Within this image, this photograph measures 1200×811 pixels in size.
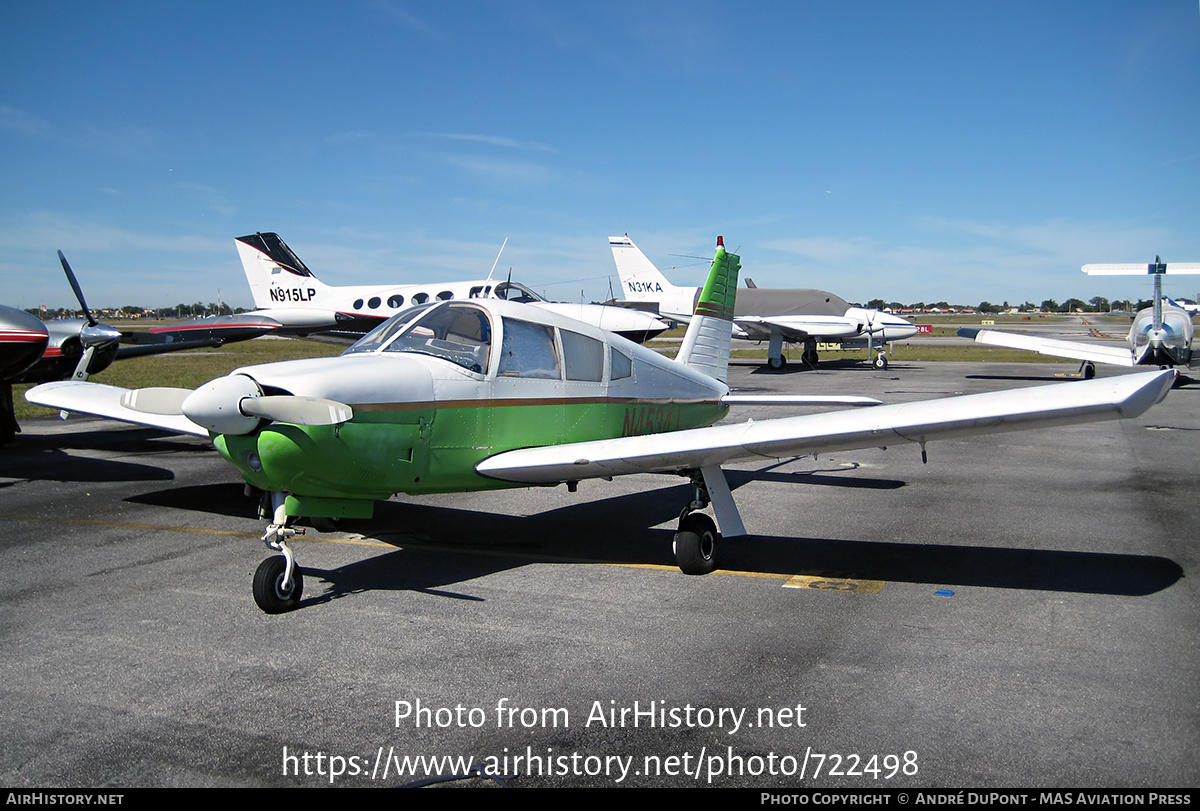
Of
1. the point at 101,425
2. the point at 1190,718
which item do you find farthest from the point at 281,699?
the point at 101,425

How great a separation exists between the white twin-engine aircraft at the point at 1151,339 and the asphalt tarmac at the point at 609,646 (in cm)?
1814

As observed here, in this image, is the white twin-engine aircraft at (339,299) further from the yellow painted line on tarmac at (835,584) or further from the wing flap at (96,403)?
the yellow painted line on tarmac at (835,584)

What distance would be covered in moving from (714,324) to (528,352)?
3.85 m

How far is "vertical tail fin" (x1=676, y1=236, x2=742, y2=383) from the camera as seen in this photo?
1000cm

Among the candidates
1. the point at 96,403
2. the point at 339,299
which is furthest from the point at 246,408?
the point at 339,299

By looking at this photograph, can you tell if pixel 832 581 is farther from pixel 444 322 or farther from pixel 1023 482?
pixel 1023 482

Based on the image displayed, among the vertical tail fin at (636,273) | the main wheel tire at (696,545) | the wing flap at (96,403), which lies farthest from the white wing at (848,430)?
the vertical tail fin at (636,273)

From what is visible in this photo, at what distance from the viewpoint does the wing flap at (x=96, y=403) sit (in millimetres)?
8688

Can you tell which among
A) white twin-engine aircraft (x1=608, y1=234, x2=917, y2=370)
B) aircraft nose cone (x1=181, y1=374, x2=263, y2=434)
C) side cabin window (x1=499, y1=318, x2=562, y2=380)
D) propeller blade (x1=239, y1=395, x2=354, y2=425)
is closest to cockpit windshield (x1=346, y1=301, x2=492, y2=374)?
side cabin window (x1=499, y1=318, x2=562, y2=380)

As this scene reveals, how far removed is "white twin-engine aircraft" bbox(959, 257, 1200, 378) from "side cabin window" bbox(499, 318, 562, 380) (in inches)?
888

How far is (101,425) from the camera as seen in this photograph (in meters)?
15.9

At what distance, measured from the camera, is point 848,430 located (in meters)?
5.65

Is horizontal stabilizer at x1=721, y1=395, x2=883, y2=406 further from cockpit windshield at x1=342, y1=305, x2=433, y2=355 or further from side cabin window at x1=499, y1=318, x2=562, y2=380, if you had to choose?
cockpit windshield at x1=342, y1=305, x2=433, y2=355
